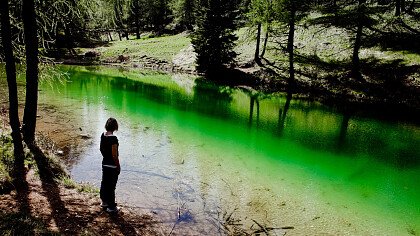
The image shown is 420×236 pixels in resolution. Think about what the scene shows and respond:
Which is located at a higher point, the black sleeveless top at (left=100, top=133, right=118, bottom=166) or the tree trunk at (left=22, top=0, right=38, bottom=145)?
the tree trunk at (left=22, top=0, right=38, bottom=145)

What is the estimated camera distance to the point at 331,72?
3378 centimetres

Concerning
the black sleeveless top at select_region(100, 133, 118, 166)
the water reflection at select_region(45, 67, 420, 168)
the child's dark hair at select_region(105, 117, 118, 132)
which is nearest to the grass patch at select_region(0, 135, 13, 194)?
the black sleeveless top at select_region(100, 133, 118, 166)

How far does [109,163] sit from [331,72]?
29.9m

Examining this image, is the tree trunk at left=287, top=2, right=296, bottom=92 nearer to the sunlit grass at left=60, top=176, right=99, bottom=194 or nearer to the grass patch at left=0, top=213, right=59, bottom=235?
the sunlit grass at left=60, top=176, right=99, bottom=194

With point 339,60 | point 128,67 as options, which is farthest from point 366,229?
point 128,67

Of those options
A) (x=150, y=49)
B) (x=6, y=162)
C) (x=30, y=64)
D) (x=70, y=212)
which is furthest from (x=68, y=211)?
(x=150, y=49)

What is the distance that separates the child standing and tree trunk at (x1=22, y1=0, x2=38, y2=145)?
478 centimetres

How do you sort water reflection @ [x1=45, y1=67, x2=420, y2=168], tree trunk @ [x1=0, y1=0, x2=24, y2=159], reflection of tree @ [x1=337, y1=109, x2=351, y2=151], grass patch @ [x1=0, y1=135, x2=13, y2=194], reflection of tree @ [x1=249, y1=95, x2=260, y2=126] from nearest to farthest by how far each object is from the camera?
grass patch @ [x1=0, y1=135, x2=13, y2=194] < tree trunk @ [x1=0, y1=0, x2=24, y2=159] < water reflection @ [x1=45, y1=67, x2=420, y2=168] < reflection of tree @ [x1=337, y1=109, x2=351, y2=151] < reflection of tree @ [x1=249, y1=95, x2=260, y2=126]

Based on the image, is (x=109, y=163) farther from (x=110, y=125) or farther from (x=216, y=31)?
(x=216, y=31)

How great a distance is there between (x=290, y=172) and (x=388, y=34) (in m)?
30.7

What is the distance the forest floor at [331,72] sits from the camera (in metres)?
27.9

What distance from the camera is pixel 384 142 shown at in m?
18.9

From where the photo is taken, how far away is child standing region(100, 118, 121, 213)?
7938mm

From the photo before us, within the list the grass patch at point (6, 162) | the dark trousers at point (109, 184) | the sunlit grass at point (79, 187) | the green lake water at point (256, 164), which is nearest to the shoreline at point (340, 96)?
the green lake water at point (256, 164)
